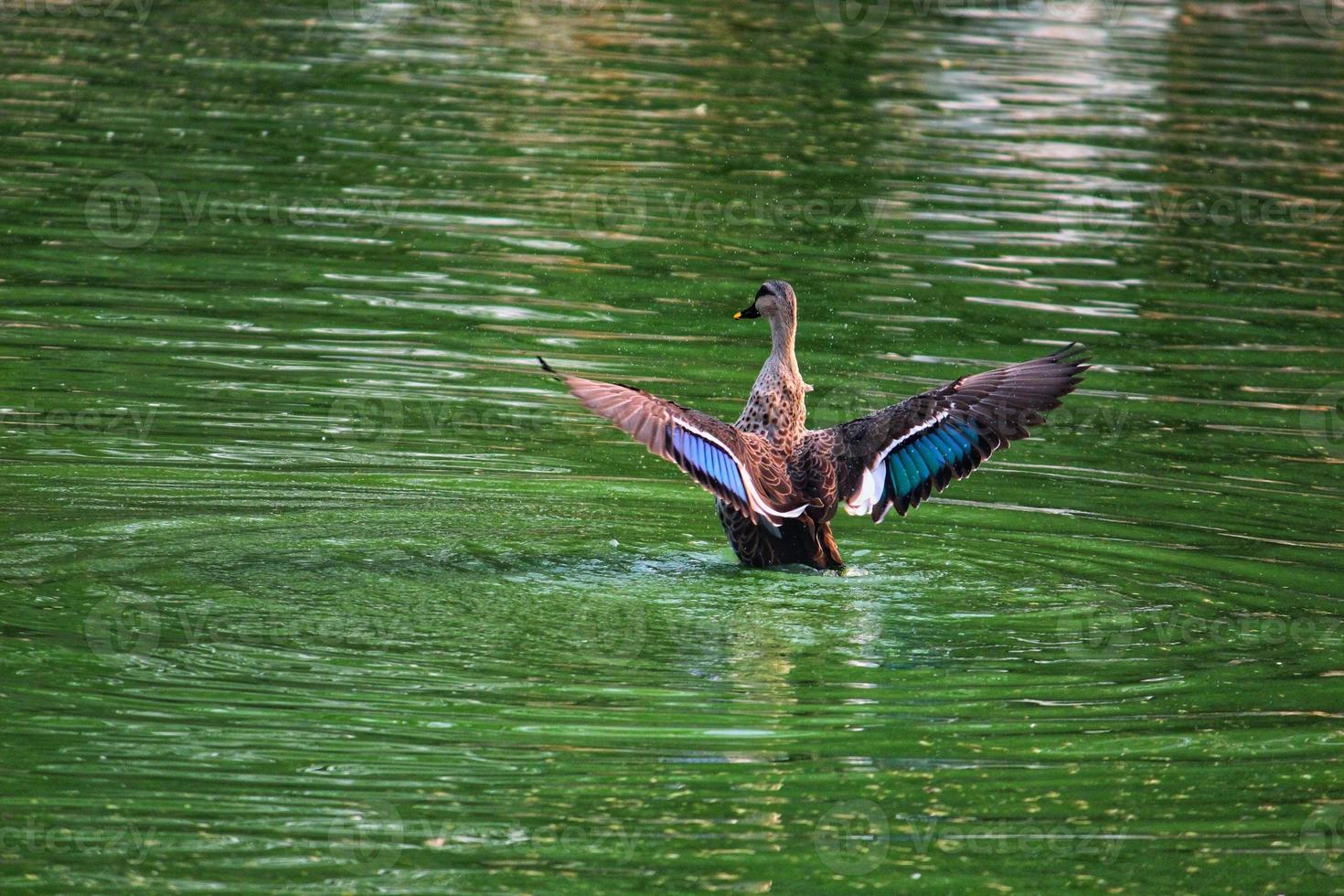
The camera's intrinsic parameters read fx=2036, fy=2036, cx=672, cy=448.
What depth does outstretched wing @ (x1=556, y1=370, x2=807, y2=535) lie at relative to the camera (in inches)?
309

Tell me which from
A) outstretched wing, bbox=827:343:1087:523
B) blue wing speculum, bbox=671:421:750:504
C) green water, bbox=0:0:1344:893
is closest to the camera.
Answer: green water, bbox=0:0:1344:893

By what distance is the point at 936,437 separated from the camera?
891 cm

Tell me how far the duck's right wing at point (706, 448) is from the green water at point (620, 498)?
364 mm

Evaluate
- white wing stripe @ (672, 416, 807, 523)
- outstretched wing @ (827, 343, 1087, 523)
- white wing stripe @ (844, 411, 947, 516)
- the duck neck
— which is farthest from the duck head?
white wing stripe @ (672, 416, 807, 523)

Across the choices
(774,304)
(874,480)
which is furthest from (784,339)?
(874,480)

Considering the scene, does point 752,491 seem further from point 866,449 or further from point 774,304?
point 774,304

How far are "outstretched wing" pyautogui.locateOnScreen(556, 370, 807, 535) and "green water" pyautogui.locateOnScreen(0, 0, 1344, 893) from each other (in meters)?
0.37

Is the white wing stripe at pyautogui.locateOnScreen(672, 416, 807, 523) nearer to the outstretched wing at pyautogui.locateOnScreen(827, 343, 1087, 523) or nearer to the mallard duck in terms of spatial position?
the mallard duck

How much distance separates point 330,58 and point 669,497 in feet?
41.5

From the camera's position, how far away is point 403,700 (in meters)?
6.77

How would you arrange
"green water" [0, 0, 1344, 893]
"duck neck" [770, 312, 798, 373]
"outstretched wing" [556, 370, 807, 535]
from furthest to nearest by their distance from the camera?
1. "duck neck" [770, 312, 798, 373]
2. "outstretched wing" [556, 370, 807, 535]
3. "green water" [0, 0, 1344, 893]

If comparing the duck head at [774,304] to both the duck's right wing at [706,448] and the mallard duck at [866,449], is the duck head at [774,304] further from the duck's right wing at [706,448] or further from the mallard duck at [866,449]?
the duck's right wing at [706,448]

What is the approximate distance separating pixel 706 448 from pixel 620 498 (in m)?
1.69

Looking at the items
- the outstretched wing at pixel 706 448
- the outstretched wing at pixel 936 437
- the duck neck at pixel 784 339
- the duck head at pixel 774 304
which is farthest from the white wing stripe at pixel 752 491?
the duck head at pixel 774 304
